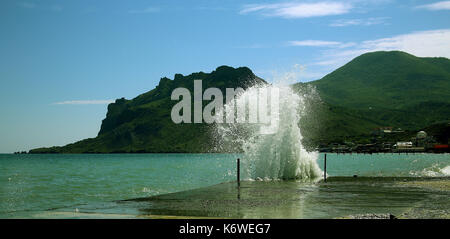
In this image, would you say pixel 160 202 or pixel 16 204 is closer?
pixel 160 202

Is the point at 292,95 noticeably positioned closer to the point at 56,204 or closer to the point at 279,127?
the point at 279,127

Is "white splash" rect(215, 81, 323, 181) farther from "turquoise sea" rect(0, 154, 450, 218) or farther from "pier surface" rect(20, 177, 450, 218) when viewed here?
"pier surface" rect(20, 177, 450, 218)

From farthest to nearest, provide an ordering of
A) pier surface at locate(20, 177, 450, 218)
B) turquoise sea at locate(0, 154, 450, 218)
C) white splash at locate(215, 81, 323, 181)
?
1. white splash at locate(215, 81, 323, 181)
2. turquoise sea at locate(0, 154, 450, 218)
3. pier surface at locate(20, 177, 450, 218)

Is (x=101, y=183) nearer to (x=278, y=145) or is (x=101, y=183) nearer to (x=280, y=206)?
(x=278, y=145)

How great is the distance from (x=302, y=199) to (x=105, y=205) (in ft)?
40.2

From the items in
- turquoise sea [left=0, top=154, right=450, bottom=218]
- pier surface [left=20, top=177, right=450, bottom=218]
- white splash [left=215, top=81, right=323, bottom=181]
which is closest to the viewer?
pier surface [left=20, top=177, right=450, bottom=218]

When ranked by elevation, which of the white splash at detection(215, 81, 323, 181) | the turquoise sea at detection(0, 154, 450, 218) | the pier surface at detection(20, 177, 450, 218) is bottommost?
the turquoise sea at detection(0, 154, 450, 218)

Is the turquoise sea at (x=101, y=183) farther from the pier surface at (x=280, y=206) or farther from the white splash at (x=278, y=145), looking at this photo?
the white splash at (x=278, y=145)

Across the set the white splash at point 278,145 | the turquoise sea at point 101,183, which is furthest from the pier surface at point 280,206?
the white splash at point 278,145

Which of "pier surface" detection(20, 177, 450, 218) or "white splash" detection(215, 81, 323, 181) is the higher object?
"white splash" detection(215, 81, 323, 181)

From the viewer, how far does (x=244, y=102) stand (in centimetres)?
5556

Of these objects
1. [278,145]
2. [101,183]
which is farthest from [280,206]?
[101,183]

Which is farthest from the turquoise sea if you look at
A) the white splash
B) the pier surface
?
the white splash
